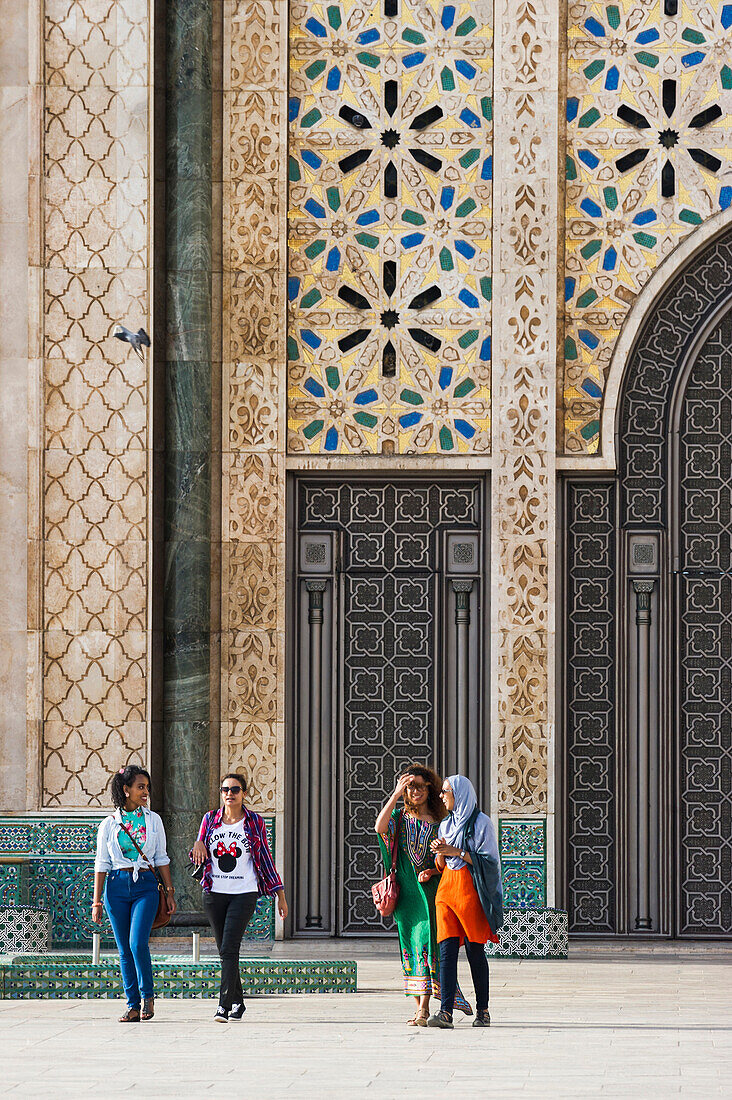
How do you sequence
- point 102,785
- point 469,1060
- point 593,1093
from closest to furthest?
point 593,1093 → point 469,1060 → point 102,785

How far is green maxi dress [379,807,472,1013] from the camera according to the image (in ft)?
27.2

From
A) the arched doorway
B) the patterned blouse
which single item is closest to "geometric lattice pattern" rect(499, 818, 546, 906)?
the arched doorway

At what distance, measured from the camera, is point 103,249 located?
11.0m

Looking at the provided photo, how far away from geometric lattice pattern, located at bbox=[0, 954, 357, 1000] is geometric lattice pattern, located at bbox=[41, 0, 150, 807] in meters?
1.98

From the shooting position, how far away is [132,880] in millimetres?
8180

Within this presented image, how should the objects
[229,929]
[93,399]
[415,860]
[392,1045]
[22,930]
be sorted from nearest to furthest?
[392,1045] → [229,929] → [415,860] → [22,930] → [93,399]

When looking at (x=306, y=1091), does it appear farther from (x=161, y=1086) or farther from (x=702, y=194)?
(x=702, y=194)

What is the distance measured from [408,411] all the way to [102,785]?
2949mm

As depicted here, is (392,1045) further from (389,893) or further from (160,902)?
(160,902)

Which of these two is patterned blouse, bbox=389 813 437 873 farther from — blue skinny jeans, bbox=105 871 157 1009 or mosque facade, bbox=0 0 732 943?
mosque facade, bbox=0 0 732 943

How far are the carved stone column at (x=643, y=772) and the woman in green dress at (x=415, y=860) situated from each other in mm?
2849

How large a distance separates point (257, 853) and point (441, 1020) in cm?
112

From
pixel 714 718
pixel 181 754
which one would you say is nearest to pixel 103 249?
pixel 181 754

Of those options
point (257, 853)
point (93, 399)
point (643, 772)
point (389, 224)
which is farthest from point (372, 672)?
point (257, 853)
